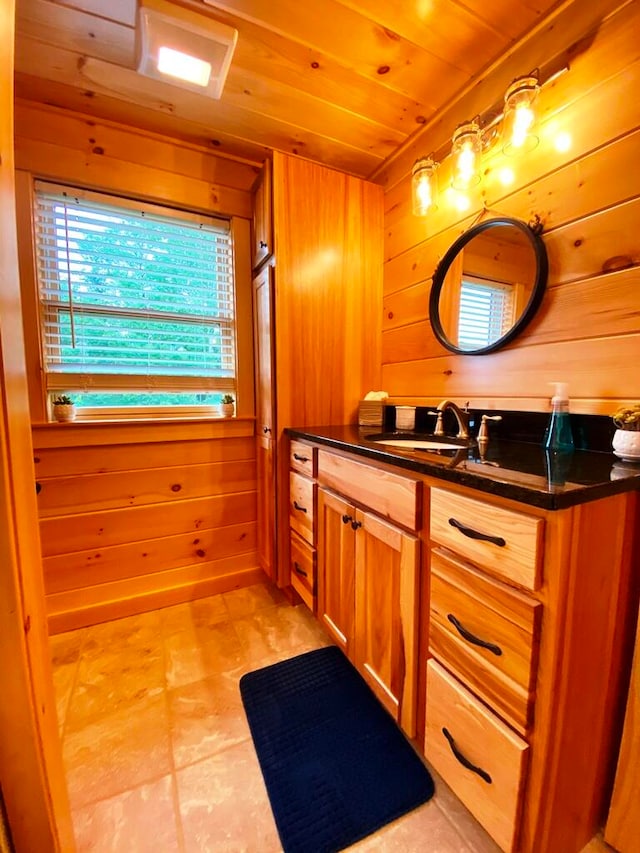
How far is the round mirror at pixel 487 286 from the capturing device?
45.8 inches

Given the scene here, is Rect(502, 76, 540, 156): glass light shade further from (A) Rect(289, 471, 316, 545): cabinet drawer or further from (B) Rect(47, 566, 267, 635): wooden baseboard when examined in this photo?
(B) Rect(47, 566, 267, 635): wooden baseboard

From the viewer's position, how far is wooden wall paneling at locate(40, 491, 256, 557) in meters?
1.59

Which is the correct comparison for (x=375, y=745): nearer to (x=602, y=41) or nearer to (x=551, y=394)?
(x=551, y=394)

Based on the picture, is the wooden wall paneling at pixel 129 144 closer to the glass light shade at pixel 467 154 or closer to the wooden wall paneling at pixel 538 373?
the glass light shade at pixel 467 154

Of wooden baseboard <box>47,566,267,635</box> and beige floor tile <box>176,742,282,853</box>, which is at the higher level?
wooden baseboard <box>47,566,267,635</box>

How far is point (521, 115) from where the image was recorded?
1.11 meters

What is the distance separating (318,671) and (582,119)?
2.07 m

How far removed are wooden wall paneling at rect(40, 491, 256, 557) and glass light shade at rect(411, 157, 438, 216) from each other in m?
1.66

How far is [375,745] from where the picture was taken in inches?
42.7

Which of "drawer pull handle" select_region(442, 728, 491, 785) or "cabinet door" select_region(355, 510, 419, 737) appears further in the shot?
"cabinet door" select_region(355, 510, 419, 737)

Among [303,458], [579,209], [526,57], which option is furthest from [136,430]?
[526,57]

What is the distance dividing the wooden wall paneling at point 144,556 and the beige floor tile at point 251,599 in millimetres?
205

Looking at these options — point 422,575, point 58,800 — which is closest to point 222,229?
point 422,575

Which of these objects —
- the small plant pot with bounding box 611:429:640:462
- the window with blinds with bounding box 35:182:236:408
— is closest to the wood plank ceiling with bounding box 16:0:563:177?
the window with blinds with bounding box 35:182:236:408
